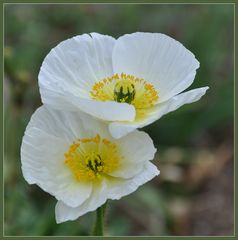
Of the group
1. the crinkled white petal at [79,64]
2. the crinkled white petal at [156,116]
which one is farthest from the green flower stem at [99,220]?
the crinkled white petal at [79,64]

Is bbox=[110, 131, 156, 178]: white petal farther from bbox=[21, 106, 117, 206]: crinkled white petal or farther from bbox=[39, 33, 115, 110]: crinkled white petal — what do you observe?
bbox=[39, 33, 115, 110]: crinkled white petal

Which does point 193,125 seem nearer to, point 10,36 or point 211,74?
point 211,74

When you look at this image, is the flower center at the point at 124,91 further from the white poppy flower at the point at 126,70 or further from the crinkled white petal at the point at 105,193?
the crinkled white petal at the point at 105,193

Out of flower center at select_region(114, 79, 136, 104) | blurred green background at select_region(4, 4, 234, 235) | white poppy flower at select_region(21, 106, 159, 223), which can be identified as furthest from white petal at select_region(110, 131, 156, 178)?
blurred green background at select_region(4, 4, 234, 235)

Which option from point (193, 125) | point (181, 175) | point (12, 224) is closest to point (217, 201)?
point (181, 175)

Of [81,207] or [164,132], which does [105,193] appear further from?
[164,132]

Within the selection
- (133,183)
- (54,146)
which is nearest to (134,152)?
(133,183)

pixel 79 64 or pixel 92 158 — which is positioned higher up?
pixel 79 64
